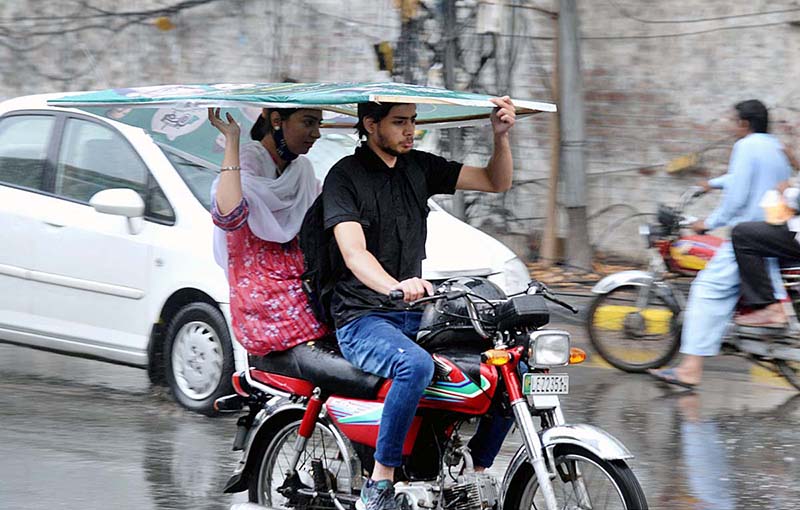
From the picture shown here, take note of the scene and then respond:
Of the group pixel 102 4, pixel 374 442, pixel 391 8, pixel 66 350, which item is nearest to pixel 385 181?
pixel 374 442

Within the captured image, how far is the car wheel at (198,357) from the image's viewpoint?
24.3 ft

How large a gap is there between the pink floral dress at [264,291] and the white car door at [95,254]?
2562mm

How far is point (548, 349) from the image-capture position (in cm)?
437

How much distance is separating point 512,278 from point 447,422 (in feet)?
10.6

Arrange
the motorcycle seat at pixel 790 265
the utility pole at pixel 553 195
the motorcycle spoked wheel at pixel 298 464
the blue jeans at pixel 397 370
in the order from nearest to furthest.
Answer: the blue jeans at pixel 397 370 → the motorcycle spoked wheel at pixel 298 464 → the motorcycle seat at pixel 790 265 → the utility pole at pixel 553 195

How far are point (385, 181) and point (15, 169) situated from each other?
4.35m

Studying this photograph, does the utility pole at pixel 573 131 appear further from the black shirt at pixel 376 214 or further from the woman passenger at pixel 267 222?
the black shirt at pixel 376 214

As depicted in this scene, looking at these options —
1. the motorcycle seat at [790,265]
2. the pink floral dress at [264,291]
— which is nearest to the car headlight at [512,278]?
the motorcycle seat at [790,265]

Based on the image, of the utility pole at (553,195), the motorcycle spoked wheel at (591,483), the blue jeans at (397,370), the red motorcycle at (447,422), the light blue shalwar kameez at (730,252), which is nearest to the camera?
the motorcycle spoked wheel at (591,483)

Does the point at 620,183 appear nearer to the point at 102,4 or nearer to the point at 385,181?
the point at 102,4

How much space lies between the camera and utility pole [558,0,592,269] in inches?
463

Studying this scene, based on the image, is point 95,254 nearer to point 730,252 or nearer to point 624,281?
point 624,281

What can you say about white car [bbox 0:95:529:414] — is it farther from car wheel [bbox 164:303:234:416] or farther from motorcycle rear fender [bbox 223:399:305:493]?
motorcycle rear fender [bbox 223:399:305:493]

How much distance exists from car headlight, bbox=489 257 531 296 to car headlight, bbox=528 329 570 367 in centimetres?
333
